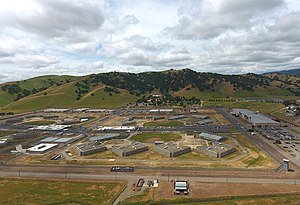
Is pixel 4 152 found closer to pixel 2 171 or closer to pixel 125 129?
pixel 2 171

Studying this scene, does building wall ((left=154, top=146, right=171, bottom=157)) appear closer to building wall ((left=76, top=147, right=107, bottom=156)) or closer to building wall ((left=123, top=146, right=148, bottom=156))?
building wall ((left=123, top=146, right=148, bottom=156))

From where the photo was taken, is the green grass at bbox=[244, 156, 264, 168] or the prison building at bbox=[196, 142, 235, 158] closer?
the green grass at bbox=[244, 156, 264, 168]

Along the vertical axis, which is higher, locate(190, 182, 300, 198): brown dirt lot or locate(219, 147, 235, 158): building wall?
locate(219, 147, 235, 158): building wall

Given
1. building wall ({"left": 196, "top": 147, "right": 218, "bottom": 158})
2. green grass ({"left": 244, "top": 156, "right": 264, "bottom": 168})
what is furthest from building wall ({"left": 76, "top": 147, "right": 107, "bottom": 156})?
green grass ({"left": 244, "top": 156, "right": 264, "bottom": 168})

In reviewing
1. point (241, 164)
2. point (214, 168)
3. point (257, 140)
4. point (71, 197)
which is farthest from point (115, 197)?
point (257, 140)

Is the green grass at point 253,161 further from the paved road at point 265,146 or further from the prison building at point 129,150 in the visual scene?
the prison building at point 129,150

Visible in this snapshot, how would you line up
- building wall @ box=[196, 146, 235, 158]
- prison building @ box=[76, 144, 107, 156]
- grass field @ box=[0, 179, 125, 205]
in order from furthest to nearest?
prison building @ box=[76, 144, 107, 156] → building wall @ box=[196, 146, 235, 158] → grass field @ box=[0, 179, 125, 205]
